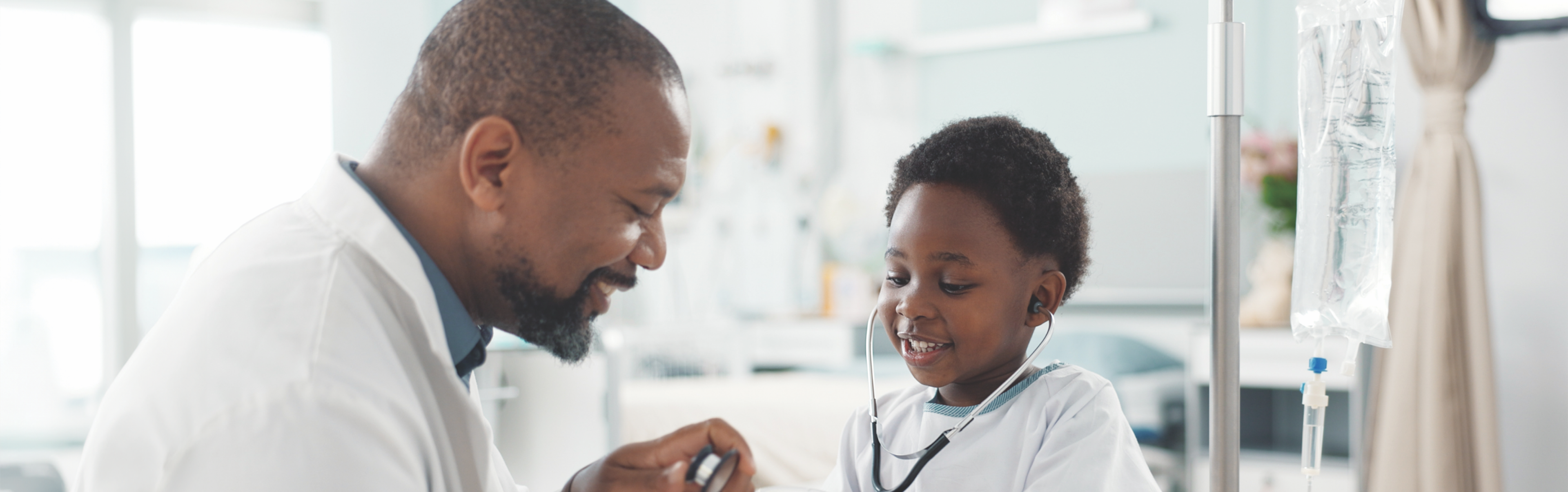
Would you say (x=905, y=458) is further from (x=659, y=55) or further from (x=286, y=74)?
(x=286, y=74)

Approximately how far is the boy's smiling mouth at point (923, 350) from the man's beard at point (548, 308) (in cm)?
31

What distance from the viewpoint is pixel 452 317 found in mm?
851

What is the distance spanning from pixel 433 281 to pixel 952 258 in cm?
49

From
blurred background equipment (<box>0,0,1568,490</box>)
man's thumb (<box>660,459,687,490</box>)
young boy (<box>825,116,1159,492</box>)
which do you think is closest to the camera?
man's thumb (<box>660,459,687,490</box>)

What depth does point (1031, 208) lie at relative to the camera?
107 cm

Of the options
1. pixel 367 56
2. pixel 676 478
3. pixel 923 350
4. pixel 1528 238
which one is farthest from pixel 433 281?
pixel 367 56

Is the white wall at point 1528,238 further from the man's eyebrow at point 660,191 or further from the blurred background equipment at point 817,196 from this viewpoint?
the man's eyebrow at point 660,191

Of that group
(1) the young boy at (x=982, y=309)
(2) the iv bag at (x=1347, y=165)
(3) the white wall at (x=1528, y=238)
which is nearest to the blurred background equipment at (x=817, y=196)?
(3) the white wall at (x=1528, y=238)

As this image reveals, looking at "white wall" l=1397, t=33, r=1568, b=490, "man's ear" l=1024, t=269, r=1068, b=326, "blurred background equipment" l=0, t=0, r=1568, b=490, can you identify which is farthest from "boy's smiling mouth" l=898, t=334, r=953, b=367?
"white wall" l=1397, t=33, r=1568, b=490

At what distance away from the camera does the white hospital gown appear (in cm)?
92

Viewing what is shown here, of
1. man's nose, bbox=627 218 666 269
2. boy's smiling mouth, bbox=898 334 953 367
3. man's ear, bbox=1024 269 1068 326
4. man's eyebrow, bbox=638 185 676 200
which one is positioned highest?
man's eyebrow, bbox=638 185 676 200

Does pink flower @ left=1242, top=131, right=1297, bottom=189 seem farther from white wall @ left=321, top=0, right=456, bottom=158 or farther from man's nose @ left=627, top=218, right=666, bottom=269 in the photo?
man's nose @ left=627, top=218, right=666, bottom=269

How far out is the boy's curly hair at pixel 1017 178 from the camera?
107 centimetres

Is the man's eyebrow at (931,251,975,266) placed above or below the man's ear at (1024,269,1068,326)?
above
